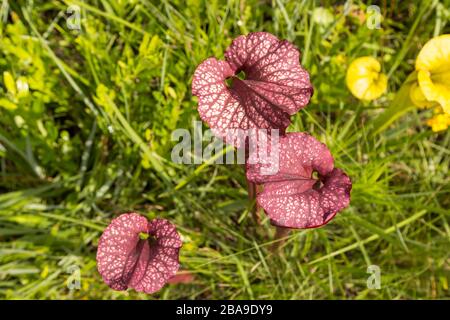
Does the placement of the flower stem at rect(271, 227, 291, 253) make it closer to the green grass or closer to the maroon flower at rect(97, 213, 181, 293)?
the green grass

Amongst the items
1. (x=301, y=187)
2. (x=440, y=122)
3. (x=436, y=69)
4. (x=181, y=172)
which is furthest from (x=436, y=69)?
(x=181, y=172)

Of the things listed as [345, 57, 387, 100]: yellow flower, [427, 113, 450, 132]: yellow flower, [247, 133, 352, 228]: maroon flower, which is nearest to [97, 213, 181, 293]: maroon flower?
[247, 133, 352, 228]: maroon flower

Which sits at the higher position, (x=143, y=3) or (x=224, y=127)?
(x=143, y=3)

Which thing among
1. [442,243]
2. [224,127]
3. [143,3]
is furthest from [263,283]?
[143,3]

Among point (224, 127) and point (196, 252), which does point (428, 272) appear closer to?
point (196, 252)

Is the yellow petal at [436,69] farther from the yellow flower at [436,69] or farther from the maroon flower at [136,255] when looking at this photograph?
the maroon flower at [136,255]

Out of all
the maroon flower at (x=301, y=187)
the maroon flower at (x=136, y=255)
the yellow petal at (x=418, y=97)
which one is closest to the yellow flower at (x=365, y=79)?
the yellow petal at (x=418, y=97)
